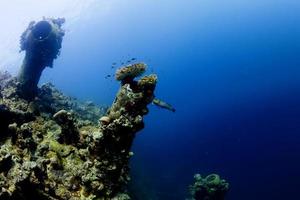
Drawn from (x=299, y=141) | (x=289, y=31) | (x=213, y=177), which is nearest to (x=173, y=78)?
(x=289, y=31)

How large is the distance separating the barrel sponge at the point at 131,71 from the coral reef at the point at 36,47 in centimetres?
794

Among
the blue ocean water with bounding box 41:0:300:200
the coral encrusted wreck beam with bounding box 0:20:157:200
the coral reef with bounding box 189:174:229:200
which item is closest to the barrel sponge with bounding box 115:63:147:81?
the coral encrusted wreck beam with bounding box 0:20:157:200

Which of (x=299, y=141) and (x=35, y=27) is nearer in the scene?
(x=35, y=27)

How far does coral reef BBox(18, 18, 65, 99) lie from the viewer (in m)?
15.4

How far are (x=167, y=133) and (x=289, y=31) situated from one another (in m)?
74.4

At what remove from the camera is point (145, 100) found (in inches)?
305

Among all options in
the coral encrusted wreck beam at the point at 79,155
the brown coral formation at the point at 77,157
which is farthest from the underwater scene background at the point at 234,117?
the brown coral formation at the point at 77,157

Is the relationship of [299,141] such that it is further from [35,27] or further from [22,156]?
[22,156]

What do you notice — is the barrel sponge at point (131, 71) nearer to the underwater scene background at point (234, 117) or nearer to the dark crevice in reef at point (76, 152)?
the dark crevice in reef at point (76, 152)

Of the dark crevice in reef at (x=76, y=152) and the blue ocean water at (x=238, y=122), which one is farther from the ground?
the blue ocean water at (x=238, y=122)

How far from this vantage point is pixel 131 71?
8.21 metres

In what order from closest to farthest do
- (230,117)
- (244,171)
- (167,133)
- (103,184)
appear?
1. (103,184)
2. (244,171)
3. (230,117)
4. (167,133)

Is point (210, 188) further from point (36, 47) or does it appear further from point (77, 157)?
point (36, 47)

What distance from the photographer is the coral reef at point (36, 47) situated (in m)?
15.4
